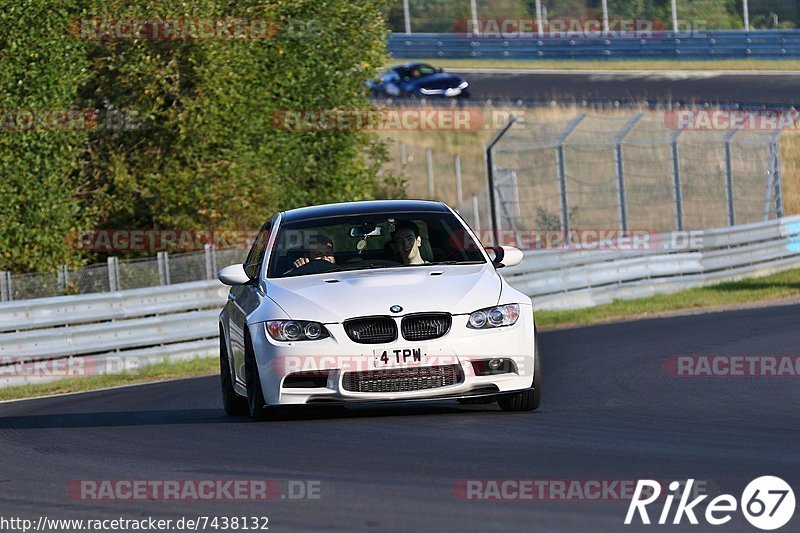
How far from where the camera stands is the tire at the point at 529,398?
401 inches

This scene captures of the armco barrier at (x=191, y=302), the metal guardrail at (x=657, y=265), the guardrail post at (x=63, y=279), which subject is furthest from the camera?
the metal guardrail at (x=657, y=265)

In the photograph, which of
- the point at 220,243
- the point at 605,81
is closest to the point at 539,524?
the point at 220,243

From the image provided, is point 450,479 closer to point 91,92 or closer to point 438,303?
point 438,303

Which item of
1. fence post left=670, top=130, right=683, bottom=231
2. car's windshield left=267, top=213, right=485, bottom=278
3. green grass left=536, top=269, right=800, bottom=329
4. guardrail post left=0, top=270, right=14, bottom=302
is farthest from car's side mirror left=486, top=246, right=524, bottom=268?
fence post left=670, top=130, right=683, bottom=231

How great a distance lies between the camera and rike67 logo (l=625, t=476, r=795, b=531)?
6.09m

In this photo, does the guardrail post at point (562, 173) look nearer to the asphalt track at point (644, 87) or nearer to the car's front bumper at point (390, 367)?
the asphalt track at point (644, 87)

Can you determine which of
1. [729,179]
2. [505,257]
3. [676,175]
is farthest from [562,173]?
[505,257]

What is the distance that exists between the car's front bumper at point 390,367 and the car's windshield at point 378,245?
1008 millimetres

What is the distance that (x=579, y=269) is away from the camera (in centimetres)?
2486

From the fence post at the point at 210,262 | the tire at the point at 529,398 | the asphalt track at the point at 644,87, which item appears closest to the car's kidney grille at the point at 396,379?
the tire at the point at 529,398

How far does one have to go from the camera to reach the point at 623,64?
174 ft

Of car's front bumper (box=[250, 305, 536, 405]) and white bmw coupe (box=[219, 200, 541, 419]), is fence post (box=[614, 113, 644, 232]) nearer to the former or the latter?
white bmw coupe (box=[219, 200, 541, 419])

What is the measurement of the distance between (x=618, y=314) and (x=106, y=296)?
823cm

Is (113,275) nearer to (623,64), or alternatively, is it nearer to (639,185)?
(639,185)
